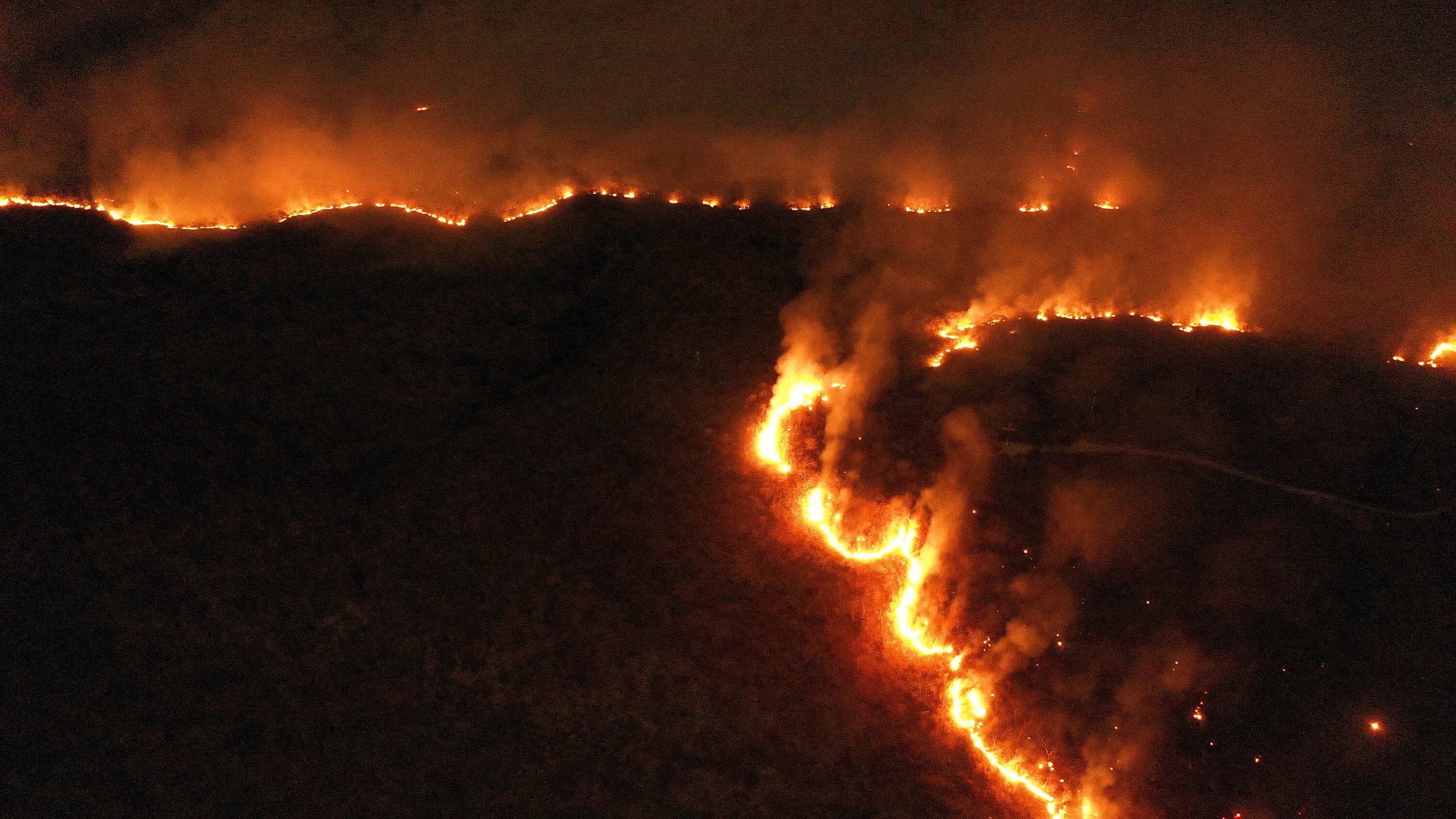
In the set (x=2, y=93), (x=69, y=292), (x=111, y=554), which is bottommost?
(x=111, y=554)

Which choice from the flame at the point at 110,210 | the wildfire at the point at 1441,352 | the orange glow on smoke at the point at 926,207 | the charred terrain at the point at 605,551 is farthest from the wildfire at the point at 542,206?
the wildfire at the point at 1441,352

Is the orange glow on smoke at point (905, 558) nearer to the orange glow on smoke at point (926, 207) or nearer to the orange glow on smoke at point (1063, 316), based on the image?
the orange glow on smoke at point (1063, 316)

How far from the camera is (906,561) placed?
10172 millimetres

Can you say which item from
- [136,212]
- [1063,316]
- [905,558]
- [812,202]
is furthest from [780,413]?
[136,212]

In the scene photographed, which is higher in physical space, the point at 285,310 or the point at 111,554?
the point at 285,310

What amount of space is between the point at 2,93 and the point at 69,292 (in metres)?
5.06

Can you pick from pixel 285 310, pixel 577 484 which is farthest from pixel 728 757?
pixel 285 310

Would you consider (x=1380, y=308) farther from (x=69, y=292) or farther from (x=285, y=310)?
(x=69, y=292)

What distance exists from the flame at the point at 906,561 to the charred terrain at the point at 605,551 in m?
0.21

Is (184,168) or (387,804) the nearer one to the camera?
(387,804)

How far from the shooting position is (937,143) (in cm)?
1573

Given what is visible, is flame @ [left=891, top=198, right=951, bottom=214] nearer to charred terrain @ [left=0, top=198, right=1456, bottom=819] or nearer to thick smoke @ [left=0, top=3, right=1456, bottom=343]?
thick smoke @ [left=0, top=3, right=1456, bottom=343]

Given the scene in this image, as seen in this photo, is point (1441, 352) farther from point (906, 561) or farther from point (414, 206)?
point (414, 206)

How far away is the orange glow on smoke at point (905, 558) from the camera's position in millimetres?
8625
